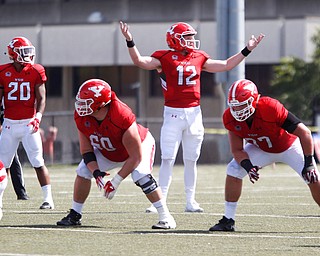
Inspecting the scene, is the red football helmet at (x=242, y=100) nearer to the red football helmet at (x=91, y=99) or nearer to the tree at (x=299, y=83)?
the red football helmet at (x=91, y=99)

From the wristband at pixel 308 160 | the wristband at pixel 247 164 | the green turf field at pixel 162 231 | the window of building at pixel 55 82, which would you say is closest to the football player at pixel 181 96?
the green turf field at pixel 162 231

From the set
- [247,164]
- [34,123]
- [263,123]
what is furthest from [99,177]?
[34,123]

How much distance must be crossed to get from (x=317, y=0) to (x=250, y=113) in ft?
106

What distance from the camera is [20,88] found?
499 inches

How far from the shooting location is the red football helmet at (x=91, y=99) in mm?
9773

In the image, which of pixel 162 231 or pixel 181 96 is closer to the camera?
pixel 162 231

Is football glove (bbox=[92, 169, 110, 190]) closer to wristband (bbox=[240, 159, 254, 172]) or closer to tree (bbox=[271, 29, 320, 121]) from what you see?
wristband (bbox=[240, 159, 254, 172])

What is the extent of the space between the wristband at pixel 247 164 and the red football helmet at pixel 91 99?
1.42m

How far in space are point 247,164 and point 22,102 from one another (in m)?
3.73

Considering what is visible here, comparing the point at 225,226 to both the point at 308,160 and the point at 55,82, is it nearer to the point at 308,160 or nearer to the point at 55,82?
the point at 308,160

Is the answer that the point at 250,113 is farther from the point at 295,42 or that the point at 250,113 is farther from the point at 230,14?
the point at 295,42

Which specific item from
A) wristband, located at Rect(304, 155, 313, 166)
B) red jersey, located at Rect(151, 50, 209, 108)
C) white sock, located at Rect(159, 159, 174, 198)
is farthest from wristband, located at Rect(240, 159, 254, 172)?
red jersey, located at Rect(151, 50, 209, 108)

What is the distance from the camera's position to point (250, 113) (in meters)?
9.85

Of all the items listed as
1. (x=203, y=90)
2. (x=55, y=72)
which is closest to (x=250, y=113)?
(x=203, y=90)
